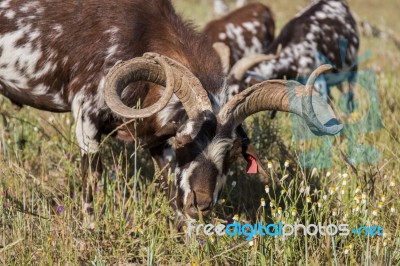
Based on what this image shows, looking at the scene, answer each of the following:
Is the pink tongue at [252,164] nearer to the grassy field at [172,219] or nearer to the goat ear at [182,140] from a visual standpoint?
the grassy field at [172,219]

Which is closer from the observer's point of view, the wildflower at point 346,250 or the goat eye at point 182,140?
the wildflower at point 346,250

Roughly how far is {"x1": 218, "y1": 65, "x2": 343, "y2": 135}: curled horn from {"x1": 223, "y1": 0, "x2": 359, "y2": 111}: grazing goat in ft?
14.4

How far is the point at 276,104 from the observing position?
507 centimetres

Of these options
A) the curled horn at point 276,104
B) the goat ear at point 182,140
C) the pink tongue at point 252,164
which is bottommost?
the pink tongue at point 252,164

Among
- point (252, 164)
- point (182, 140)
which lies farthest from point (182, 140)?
point (252, 164)

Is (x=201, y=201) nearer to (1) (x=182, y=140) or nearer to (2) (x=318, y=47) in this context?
(1) (x=182, y=140)

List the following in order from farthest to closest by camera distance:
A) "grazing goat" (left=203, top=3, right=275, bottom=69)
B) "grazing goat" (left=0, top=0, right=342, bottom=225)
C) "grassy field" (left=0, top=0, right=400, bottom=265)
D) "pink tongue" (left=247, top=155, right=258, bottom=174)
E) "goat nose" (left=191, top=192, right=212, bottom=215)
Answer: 1. "grazing goat" (left=203, top=3, right=275, bottom=69)
2. "pink tongue" (left=247, top=155, right=258, bottom=174)
3. "grazing goat" (left=0, top=0, right=342, bottom=225)
4. "goat nose" (left=191, top=192, right=212, bottom=215)
5. "grassy field" (left=0, top=0, right=400, bottom=265)

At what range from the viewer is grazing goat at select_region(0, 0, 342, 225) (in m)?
4.92

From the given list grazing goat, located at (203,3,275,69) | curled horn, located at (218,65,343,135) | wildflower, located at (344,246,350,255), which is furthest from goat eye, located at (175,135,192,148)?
grazing goat, located at (203,3,275,69)

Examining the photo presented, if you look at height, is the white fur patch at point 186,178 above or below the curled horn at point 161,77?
below

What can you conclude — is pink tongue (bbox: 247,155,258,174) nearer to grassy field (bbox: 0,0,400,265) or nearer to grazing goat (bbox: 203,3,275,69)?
grassy field (bbox: 0,0,400,265)

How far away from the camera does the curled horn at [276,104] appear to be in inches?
196

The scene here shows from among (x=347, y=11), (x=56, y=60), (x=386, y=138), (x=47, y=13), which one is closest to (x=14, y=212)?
(x=56, y=60)

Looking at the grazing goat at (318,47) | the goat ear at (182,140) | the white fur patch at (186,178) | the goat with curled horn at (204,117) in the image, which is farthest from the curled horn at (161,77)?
the grazing goat at (318,47)
